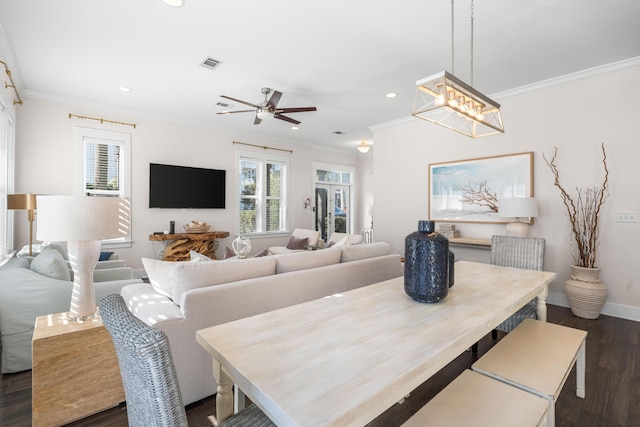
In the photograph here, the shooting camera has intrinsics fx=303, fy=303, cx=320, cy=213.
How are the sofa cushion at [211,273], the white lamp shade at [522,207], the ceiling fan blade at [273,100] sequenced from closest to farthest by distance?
1. the sofa cushion at [211,273]
2. the white lamp shade at [522,207]
3. the ceiling fan blade at [273,100]

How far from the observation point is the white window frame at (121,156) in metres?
4.56

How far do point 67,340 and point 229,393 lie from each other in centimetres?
118

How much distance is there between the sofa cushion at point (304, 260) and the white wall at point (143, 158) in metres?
3.78

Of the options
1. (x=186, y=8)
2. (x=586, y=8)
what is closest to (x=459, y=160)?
(x=586, y=8)

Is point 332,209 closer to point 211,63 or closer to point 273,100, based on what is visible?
point 273,100

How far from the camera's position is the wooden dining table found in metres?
0.75

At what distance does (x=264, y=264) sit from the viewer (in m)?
2.29

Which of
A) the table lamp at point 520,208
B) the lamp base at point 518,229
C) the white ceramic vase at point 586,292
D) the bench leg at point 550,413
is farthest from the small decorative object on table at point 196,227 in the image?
the white ceramic vase at point 586,292

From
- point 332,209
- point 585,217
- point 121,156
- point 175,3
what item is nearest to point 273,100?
point 175,3

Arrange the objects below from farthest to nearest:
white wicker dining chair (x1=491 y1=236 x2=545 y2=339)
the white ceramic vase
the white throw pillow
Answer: the white ceramic vase → white wicker dining chair (x1=491 y1=236 x2=545 y2=339) → the white throw pillow

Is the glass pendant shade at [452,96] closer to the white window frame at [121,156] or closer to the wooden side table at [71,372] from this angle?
the wooden side table at [71,372]

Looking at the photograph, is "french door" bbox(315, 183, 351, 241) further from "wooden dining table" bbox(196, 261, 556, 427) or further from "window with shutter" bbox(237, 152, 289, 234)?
"wooden dining table" bbox(196, 261, 556, 427)

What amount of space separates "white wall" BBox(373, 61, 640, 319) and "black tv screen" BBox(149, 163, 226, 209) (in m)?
4.10

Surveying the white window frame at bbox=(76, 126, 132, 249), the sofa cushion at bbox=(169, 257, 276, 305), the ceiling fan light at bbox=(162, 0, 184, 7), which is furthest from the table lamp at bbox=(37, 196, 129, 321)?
the white window frame at bbox=(76, 126, 132, 249)
